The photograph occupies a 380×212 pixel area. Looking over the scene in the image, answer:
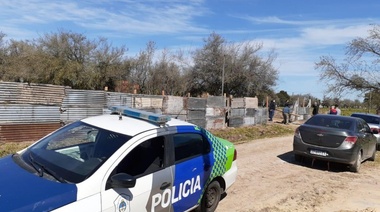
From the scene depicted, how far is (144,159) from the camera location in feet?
13.2

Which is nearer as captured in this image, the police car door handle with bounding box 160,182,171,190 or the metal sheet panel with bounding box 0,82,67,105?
Result: the police car door handle with bounding box 160,182,171,190

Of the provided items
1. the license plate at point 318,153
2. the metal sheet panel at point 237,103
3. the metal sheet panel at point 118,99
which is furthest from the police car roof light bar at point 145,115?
the metal sheet panel at point 237,103

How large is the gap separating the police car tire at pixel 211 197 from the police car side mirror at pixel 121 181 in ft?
6.29

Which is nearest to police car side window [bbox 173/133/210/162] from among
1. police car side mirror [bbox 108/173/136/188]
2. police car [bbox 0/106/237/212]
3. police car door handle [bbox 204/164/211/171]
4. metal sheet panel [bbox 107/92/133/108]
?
police car [bbox 0/106/237/212]

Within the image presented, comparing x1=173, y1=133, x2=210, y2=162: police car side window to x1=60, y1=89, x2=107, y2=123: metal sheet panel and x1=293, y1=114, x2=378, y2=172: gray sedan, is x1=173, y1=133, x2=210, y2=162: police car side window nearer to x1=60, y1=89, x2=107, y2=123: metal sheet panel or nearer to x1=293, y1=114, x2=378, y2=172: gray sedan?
x1=293, y1=114, x2=378, y2=172: gray sedan

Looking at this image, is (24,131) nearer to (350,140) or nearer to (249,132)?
(350,140)

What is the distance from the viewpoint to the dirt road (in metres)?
6.22

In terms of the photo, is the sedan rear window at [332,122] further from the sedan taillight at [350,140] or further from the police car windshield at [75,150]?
the police car windshield at [75,150]

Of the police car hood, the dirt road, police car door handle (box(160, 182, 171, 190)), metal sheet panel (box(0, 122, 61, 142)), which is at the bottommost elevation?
the dirt road

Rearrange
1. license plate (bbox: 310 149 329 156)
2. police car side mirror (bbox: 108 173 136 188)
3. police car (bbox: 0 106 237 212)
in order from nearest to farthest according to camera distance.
Answer: police car (bbox: 0 106 237 212)
police car side mirror (bbox: 108 173 136 188)
license plate (bbox: 310 149 329 156)

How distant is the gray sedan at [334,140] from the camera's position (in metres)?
9.51

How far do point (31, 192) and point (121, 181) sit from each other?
0.82m

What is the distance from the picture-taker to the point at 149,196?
389 centimetres

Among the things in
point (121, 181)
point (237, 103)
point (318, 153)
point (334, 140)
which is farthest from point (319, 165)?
point (237, 103)
